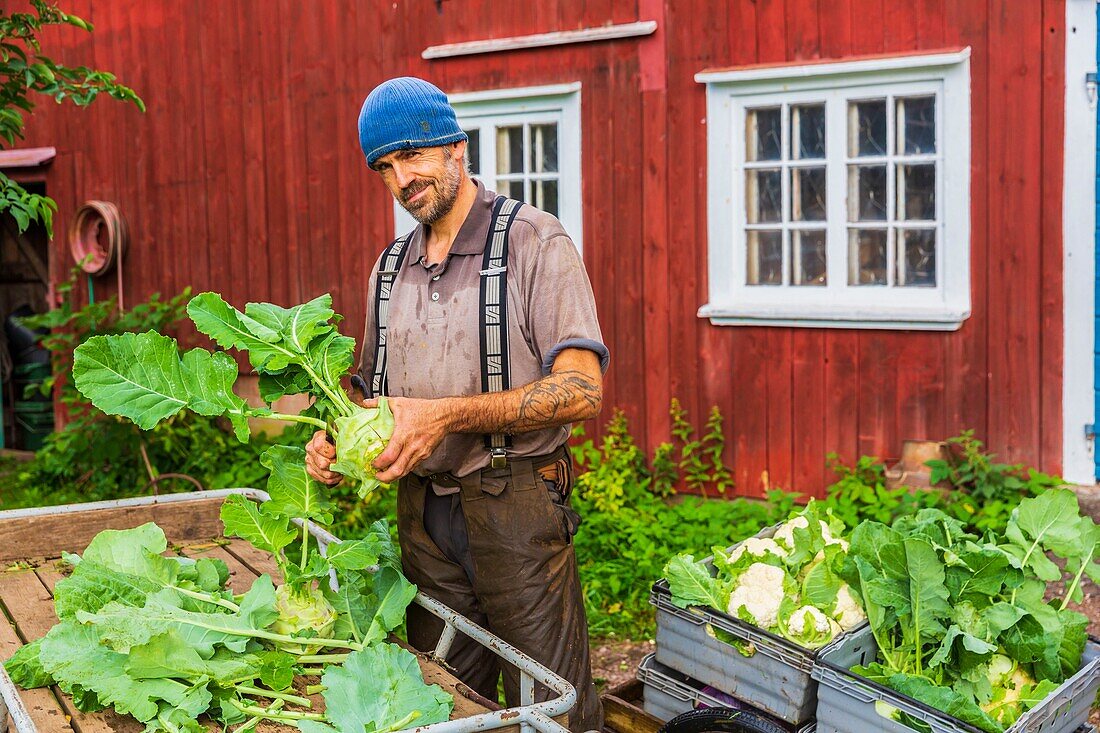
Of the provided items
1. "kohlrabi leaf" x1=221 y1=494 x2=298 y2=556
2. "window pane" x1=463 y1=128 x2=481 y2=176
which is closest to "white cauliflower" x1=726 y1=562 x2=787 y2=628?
"kohlrabi leaf" x1=221 y1=494 x2=298 y2=556

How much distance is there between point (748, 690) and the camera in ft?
10.7

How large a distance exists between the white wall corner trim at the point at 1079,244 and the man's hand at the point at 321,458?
4.87 meters

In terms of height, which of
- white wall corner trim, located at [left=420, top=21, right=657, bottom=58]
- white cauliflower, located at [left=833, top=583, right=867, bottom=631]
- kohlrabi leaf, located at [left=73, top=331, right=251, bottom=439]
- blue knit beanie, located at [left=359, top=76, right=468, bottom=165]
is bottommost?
white cauliflower, located at [left=833, top=583, right=867, bottom=631]

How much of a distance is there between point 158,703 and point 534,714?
830mm

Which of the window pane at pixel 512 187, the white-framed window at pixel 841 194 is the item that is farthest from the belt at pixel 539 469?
the window pane at pixel 512 187

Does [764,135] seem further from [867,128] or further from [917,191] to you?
[917,191]

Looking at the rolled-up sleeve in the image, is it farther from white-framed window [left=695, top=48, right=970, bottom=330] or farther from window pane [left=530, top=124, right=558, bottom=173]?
window pane [left=530, top=124, right=558, bottom=173]

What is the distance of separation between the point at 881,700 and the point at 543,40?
5.95 metres

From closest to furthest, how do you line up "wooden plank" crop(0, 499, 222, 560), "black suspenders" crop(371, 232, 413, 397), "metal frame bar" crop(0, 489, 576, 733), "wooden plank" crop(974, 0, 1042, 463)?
1. "metal frame bar" crop(0, 489, 576, 733)
2. "black suspenders" crop(371, 232, 413, 397)
3. "wooden plank" crop(0, 499, 222, 560)
4. "wooden plank" crop(974, 0, 1042, 463)

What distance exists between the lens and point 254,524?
295 centimetres

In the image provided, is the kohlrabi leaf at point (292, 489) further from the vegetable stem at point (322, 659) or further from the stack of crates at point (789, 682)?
the stack of crates at point (789, 682)

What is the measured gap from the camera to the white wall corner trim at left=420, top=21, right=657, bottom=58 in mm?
7566

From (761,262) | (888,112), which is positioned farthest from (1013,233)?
(761,262)

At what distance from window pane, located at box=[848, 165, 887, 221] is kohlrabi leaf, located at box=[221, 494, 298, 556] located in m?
4.99
